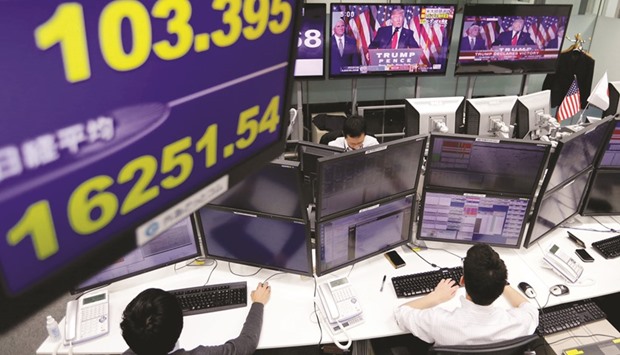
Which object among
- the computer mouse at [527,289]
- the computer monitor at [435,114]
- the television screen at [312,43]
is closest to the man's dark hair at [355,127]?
the computer monitor at [435,114]

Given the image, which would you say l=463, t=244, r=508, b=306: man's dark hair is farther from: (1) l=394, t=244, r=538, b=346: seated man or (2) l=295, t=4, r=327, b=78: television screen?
(2) l=295, t=4, r=327, b=78: television screen

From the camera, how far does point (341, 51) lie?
482cm

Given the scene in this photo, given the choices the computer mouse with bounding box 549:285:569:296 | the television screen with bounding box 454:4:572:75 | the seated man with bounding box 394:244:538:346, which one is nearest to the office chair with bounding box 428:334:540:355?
the seated man with bounding box 394:244:538:346

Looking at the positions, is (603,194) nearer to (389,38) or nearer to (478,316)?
(478,316)

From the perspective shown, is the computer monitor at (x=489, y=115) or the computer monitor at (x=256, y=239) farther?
the computer monitor at (x=489, y=115)

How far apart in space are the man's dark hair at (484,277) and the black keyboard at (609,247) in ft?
3.57

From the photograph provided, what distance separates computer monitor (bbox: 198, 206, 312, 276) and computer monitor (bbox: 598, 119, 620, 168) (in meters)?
1.86

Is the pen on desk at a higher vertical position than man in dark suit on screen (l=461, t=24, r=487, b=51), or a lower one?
Answer: lower

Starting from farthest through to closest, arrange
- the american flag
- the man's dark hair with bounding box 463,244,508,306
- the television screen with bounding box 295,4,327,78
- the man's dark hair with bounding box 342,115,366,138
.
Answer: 1. the television screen with bounding box 295,4,327,78
2. the american flag
3. the man's dark hair with bounding box 342,115,366,138
4. the man's dark hair with bounding box 463,244,508,306

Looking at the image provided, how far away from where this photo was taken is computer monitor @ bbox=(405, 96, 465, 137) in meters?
2.89

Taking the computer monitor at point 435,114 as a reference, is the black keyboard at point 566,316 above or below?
below

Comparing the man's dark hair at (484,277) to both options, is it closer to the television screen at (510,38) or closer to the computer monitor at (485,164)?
the computer monitor at (485,164)

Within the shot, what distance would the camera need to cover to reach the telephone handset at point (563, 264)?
237cm

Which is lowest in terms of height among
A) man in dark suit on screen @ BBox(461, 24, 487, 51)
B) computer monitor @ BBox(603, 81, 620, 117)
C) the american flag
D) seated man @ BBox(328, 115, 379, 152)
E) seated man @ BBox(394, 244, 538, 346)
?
seated man @ BBox(394, 244, 538, 346)
